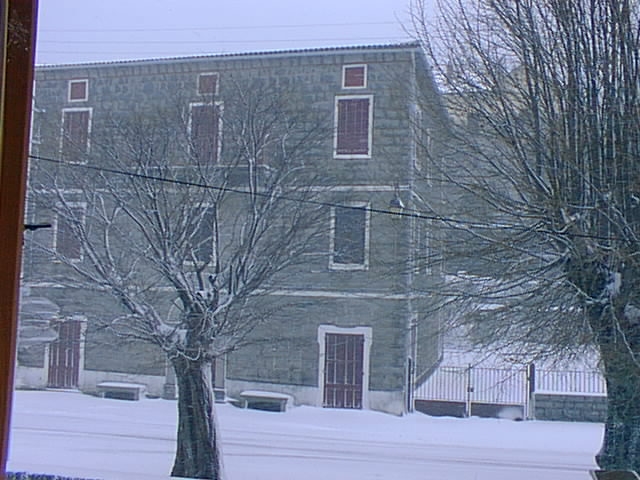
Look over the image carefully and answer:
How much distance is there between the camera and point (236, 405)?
1.49m

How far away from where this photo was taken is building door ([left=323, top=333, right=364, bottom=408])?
1.42m

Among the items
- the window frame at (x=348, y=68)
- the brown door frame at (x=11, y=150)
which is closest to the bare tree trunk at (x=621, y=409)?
the window frame at (x=348, y=68)

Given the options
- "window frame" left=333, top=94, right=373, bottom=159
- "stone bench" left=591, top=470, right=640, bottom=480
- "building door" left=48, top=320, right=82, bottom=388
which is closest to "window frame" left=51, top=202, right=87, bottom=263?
"building door" left=48, top=320, right=82, bottom=388

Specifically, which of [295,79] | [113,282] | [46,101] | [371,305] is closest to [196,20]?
[295,79]

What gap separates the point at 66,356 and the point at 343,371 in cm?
63

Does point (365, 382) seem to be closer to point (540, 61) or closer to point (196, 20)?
point (540, 61)

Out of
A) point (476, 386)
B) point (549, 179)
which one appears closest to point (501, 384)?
point (476, 386)

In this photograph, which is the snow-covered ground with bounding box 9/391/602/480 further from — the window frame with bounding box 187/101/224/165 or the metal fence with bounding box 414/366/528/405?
the window frame with bounding box 187/101/224/165

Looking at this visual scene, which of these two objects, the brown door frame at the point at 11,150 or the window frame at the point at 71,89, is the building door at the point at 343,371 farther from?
the brown door frame at the point at 11,150

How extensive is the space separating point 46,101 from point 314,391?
818mm

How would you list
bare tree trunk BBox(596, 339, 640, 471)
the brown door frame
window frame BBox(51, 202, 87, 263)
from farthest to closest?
window frame BBox(51, 202, 87, 263)
bare tree trunk BBox(596, 339, 640, 471)
the brown door frame

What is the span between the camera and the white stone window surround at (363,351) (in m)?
1.43

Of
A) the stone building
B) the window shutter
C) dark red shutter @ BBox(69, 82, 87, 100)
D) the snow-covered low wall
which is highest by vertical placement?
the window shutter

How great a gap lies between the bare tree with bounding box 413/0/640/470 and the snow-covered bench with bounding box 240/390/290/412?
442 millimetres
